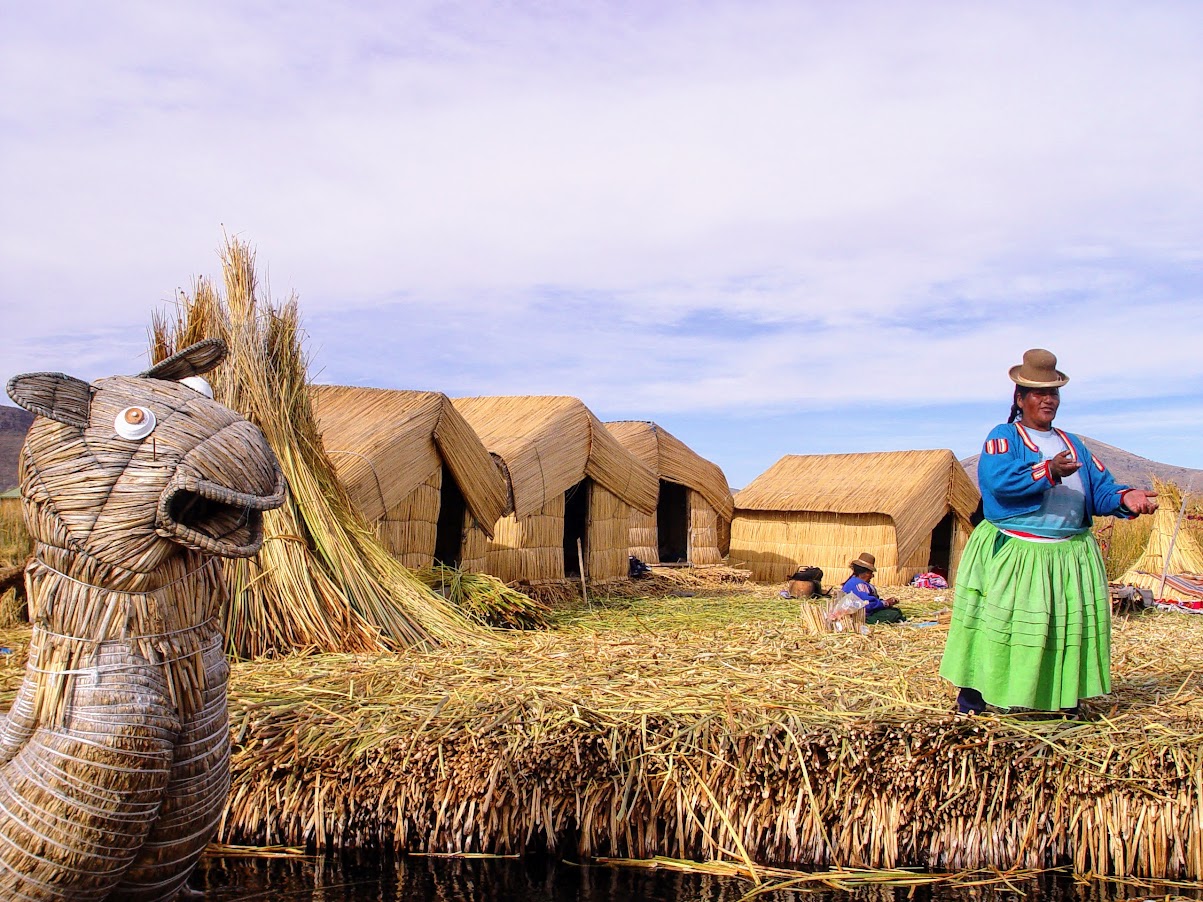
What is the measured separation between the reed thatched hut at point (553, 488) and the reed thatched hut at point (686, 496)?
127 centimetres

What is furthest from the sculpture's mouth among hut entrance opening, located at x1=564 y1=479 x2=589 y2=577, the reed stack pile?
the reed stack pile

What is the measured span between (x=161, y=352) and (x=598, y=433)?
19.4 ft

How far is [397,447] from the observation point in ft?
24.6

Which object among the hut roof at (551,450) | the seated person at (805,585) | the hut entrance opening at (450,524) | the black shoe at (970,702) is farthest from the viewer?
the seated person at (805,585)

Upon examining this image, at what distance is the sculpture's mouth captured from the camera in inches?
81.0

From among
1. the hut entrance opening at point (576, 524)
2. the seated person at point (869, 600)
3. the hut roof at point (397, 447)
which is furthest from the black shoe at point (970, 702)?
the hut entrance opening at point (576, 524)

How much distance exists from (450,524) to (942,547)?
Result: 8.44m

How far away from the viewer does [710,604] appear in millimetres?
9617

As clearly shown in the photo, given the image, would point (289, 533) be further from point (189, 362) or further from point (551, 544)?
point (551, 544)

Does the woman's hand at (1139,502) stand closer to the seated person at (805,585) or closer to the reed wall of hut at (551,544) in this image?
the reed wall of hut at (551,544)

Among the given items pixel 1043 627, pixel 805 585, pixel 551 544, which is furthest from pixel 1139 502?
pixel 551 544

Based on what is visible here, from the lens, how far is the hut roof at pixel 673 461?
530 inches

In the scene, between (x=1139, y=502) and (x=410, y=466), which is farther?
(x=410, y=466)

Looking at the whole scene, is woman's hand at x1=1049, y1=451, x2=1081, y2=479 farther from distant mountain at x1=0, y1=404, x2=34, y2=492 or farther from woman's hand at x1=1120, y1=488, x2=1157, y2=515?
distant mountain at x1=0, y1=404, x2=34, y2=492
